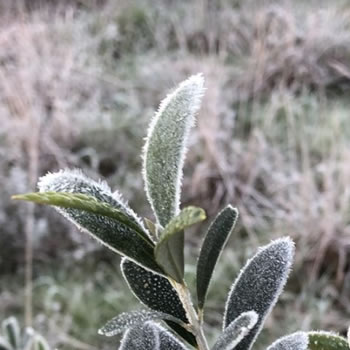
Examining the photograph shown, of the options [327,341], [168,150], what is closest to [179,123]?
Answer: [168,150]

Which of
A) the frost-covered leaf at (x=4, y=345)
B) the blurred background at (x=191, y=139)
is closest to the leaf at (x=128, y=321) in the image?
the frost-covered leaf at (x=4, y=345)

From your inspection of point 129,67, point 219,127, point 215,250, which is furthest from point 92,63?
point 215,250

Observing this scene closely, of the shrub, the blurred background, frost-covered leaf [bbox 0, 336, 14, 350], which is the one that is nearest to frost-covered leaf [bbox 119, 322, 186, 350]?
the shrub

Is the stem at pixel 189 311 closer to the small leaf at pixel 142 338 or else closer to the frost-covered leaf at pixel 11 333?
the small leaf at pixel 142 338

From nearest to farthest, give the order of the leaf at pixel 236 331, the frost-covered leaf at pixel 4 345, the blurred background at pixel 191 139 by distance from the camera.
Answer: the leaf at pixel 236 331
the frost-covered leaf at pixel 4 345
the blurred background at pixel 191 139

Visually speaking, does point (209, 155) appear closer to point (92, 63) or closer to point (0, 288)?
point (0, 288)

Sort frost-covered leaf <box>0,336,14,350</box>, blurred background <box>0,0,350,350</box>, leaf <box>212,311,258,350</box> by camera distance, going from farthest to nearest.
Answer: blurred background <box>0,0,350,350</box>
frost-covered leaf <box>0,336,14,350</box>
leaf <box>212,311,258,350</box>

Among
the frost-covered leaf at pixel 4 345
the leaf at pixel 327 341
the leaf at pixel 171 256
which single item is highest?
the leaf at pixel 171 256

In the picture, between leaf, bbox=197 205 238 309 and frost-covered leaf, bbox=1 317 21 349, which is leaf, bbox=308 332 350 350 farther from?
frost-covered leaf, bbox=1 317 21 349

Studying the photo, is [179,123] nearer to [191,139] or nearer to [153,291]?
[153,291]
